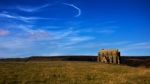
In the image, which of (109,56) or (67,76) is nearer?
(67,76)

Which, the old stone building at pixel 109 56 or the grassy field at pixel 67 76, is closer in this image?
the grassy field at pixel 67 76

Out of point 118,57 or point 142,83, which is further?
point 118,57

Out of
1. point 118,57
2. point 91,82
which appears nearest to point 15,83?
point 91,82

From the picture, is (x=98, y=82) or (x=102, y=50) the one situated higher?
(x=102, y=50)

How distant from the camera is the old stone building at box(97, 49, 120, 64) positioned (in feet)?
224

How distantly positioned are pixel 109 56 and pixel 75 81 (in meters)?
46.3

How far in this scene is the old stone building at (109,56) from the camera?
6824 cm

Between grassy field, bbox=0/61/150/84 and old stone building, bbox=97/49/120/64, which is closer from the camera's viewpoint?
grassy field, bbox=0/61/150/84

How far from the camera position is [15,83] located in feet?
74.2

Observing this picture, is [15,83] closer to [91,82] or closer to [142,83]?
[91,82]

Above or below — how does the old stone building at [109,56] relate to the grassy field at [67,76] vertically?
above

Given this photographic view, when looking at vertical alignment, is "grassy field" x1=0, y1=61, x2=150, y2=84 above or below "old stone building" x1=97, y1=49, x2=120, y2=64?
below

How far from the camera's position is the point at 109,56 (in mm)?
69438

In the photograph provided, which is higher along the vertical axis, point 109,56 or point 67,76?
point 109,56
